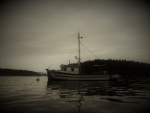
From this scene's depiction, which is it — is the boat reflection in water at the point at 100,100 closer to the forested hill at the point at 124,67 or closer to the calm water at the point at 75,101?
the calm water at the point at 75,101

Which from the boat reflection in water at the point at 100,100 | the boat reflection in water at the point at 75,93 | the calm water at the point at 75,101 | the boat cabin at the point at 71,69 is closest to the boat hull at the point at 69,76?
the boat cabin at the point at 71,69

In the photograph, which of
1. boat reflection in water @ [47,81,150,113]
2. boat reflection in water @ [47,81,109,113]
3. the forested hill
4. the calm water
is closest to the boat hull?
boat reflection in water @ [47,81,109,113]

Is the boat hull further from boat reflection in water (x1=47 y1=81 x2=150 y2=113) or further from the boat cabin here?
boat reflection in water (x1=47 y1=81 x2=150 y2=113)

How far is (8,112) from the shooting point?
8.71 metres

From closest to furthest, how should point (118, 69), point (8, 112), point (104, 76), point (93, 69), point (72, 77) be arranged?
point (8, 112), point (72, 77), point (104, 76), point (93, 69), point (118, 69)

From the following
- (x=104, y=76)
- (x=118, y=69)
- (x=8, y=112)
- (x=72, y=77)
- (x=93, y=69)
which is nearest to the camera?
(x=8, y=112)

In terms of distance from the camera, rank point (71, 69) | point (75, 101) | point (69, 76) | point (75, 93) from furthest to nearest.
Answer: point (71, 69) < point (69, 76) < point (75, 93) < point (75, 101)

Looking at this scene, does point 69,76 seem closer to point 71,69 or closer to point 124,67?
point 71,69

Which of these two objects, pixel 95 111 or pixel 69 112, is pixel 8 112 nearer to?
pixel 69 112

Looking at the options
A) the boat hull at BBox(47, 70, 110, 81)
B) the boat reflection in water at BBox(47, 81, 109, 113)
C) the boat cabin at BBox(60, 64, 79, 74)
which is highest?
the boat cabin at BBox(60, 64, 79, 74)

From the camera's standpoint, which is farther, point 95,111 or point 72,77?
point 72,77

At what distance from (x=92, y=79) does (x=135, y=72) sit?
103 meters

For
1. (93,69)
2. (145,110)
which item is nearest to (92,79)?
(145,110)

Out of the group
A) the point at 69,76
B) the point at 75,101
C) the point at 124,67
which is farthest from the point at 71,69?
the point at 124,67
